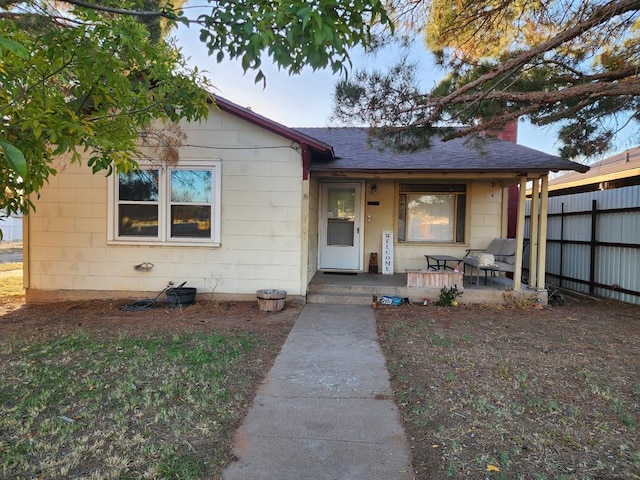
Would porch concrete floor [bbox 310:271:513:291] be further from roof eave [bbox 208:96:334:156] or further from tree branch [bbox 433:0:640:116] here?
tree branch [bbox 433:0:640:116]

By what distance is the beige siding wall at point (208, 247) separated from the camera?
22.5 feet

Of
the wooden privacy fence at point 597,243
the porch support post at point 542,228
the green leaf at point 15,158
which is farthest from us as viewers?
the wooden privacy fence at point 597,243

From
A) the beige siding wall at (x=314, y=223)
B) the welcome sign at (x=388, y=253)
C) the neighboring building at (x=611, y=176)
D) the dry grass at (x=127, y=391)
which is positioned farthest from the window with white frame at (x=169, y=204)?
the neighboring building at (x=611, y=176)

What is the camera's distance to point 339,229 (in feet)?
29.4

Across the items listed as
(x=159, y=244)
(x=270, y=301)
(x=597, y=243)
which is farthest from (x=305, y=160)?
(x=597, y=243)

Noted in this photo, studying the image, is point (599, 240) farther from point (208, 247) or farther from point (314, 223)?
point (208, 247)

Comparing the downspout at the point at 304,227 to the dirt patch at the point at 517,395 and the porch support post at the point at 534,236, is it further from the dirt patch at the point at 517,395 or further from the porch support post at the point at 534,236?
the porch support post at the point at 534,236

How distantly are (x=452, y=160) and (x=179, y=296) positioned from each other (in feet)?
18.8

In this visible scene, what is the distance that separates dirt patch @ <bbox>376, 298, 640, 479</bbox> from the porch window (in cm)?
331

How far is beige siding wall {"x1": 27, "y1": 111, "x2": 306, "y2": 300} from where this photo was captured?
22.5 feet

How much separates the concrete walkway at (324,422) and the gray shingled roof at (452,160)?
11.8ft

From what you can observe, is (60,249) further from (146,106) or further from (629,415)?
(629,415)

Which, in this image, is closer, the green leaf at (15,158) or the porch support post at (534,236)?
the green leaf at (15,158)

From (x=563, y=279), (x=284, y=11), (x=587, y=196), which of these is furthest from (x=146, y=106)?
(x=563, y=279)
